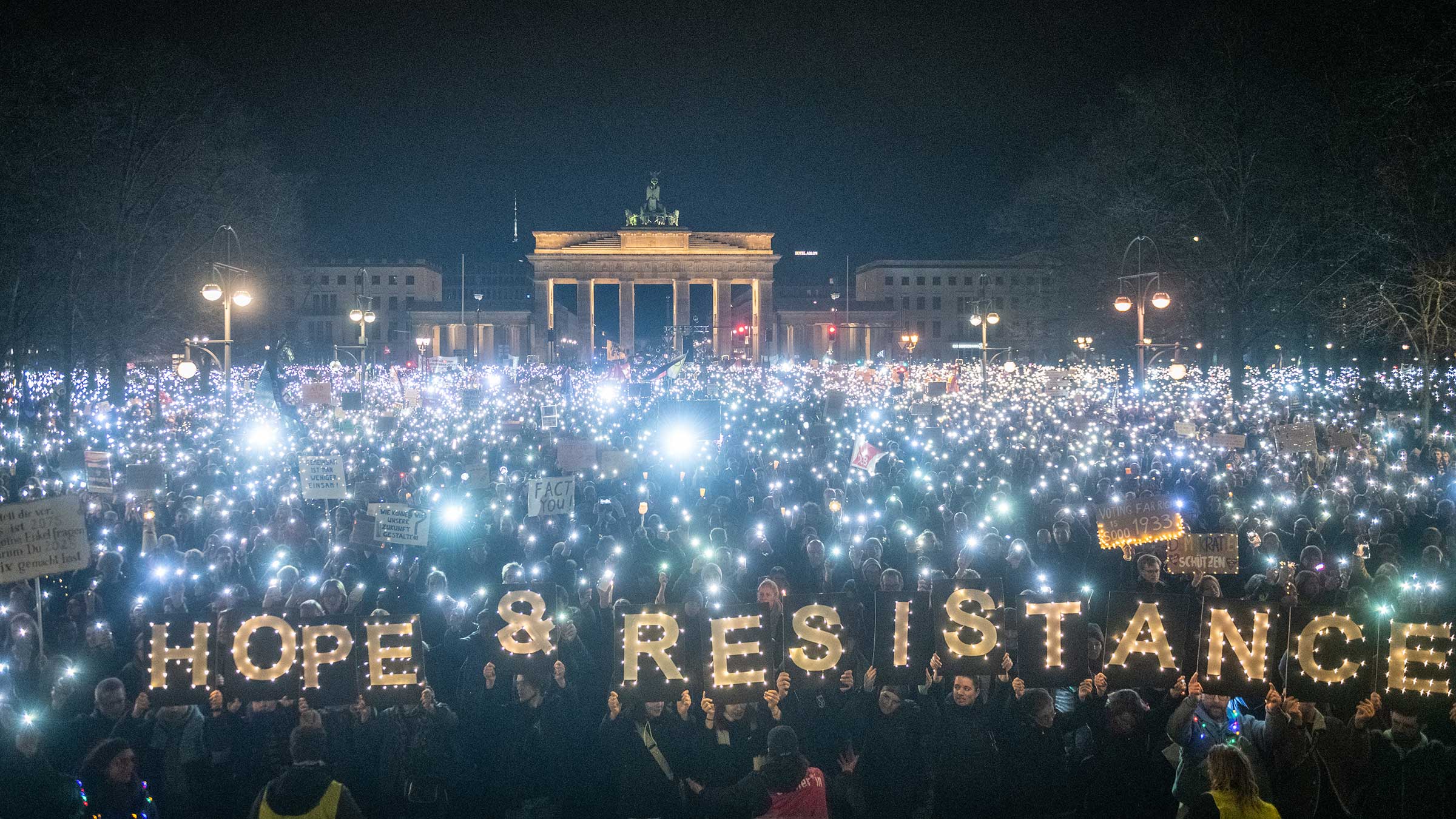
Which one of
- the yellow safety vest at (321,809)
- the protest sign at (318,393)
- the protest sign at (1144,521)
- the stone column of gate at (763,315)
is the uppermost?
the stone column of gate at (763,315)

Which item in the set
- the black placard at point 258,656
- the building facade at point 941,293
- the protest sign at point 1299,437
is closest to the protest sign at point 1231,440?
the protest sign at point 1299,437

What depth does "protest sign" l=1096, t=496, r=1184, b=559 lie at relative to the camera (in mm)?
11320

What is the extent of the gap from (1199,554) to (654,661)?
5.76m

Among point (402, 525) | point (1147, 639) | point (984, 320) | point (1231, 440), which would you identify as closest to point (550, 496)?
point (402, 525)

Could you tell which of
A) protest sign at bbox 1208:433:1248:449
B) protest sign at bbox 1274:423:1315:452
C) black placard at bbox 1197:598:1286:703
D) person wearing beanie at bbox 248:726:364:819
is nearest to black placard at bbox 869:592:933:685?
black placard at bbox 1197:598:1286:703

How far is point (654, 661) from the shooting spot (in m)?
7.54

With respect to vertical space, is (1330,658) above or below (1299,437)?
below

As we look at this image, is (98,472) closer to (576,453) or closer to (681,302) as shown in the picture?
(576,453)

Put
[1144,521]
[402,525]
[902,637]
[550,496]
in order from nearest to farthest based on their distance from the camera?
1. [902,637]
2. [1144,521]
3. [402,525]
4. [550,496]

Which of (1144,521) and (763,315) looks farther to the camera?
(763,315)

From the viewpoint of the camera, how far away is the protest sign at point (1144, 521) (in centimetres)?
1132

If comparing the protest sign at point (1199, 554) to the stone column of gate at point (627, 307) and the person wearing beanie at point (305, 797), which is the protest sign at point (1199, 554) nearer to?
the person wearing beanie at point (305, 797)

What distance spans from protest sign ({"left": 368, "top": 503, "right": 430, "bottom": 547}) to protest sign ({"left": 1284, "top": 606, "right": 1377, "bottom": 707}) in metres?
8.32

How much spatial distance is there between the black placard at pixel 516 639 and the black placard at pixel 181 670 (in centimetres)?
185
